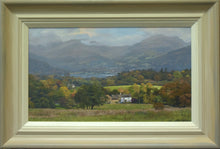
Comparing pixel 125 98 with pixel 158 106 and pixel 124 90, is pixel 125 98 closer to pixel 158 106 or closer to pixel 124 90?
pixel 124 90

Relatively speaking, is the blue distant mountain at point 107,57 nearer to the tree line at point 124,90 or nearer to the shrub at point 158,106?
the tree line at point 124,90

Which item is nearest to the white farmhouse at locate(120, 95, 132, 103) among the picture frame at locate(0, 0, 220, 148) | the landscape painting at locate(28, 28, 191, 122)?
the landscape painting at locate(28, 28, 191, 122)

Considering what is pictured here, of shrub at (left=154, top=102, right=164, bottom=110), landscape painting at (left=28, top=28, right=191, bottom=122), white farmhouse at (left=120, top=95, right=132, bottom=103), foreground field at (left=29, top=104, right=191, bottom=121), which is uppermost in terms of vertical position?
landscape painting at (left=28, top=28, right=191, bottom=122)

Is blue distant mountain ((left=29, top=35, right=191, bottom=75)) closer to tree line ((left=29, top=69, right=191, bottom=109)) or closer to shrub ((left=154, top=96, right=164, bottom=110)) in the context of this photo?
tree line ((left=29, top=69, right=191, bottom=109))

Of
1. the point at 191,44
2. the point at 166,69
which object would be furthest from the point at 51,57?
the point at 191,44

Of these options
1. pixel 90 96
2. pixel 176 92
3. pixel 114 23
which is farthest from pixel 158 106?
pixel 114 23

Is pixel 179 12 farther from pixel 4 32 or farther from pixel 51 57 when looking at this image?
pixel 4 32

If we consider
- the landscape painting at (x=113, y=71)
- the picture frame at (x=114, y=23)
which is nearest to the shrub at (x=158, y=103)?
the landscape painting at (x=113, y=71)

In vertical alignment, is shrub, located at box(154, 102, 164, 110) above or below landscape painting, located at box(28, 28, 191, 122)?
below
